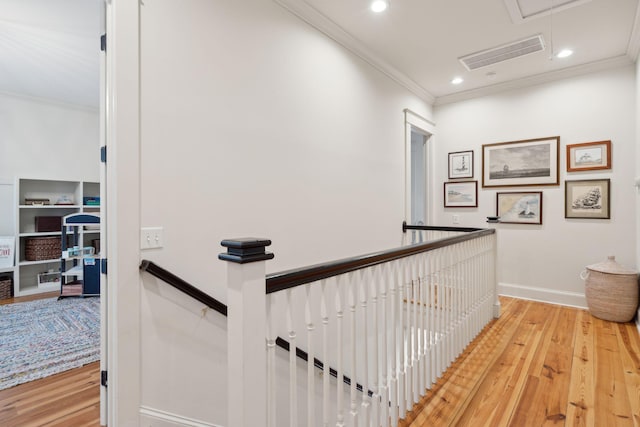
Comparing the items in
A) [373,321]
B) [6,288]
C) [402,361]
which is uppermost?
[373,321]

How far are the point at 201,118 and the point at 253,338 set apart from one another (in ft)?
4.81

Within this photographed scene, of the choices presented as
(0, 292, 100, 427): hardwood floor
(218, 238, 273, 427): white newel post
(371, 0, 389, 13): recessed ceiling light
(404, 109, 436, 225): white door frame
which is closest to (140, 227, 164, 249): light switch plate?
(218, 238, 273, 427): white newel post

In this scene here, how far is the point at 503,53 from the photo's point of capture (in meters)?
3.48

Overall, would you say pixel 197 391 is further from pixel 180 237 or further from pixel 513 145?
pixel 513 145

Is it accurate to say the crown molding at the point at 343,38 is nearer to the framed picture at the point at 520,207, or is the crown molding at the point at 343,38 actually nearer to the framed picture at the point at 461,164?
the framed picture at the point at 461,164

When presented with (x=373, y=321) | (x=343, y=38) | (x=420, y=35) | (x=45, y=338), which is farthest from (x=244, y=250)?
(x=45, y=338)

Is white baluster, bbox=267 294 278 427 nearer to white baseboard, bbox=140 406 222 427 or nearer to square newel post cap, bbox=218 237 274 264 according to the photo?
square newel post cap, bbox=218 237 274 264

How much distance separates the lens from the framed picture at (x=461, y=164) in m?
4.59

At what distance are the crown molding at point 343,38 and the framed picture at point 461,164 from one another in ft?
3.65

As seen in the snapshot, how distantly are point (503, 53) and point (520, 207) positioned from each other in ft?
6.29

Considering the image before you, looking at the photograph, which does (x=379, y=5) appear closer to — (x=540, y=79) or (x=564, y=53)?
(x=564, y=53)

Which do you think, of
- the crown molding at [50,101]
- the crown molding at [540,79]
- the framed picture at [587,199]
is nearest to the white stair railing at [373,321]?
the framed picture at [587,199]

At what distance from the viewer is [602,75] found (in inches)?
145

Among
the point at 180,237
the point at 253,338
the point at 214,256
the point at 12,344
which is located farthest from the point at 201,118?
the point at 12,344
